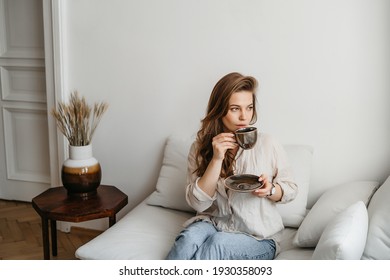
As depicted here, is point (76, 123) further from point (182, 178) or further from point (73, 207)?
point (182, 178)

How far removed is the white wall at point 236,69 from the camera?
6.64 feet

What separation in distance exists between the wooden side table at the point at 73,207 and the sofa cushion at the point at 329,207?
2.69ft

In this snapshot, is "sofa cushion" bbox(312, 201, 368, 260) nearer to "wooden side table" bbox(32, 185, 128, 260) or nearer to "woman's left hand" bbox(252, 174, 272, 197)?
"woman's left hand" bbox(252, 174, 272, 197)

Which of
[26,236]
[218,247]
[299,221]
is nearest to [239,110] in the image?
[218,247]

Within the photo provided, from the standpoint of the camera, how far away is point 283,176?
1760 millimetres

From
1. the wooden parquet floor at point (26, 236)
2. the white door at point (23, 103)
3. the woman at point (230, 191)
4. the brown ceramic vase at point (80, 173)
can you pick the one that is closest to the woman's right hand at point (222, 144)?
the woman at point (230, 191)

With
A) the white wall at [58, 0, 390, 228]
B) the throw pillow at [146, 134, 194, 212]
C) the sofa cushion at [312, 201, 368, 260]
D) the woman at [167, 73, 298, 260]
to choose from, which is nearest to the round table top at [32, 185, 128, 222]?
the throw pillow at [146, 134, 194, 212]

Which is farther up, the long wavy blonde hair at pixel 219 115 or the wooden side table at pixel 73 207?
the long wavy blonde hair at pixel 219 115

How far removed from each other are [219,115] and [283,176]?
33 cm

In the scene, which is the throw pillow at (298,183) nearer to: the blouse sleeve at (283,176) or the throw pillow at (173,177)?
the blouse sleeve at (283,176)

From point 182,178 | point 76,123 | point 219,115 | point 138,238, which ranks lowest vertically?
point 138,238

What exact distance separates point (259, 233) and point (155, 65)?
101 centimetres
